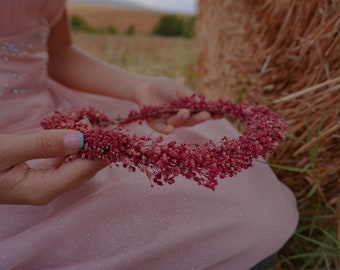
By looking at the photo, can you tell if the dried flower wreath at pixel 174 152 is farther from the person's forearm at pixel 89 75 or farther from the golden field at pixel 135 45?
the golden field at pixel 135 45

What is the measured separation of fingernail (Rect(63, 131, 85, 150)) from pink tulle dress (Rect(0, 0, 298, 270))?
112 mm

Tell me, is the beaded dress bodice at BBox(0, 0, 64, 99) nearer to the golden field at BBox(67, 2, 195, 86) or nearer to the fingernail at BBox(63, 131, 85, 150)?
the fingernail at BBox(63, 131, 85, 150)

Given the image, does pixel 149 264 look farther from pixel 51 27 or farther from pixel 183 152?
pixel 51 27

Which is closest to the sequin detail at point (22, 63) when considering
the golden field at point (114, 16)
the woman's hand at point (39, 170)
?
the woman's hand at point (39, 170)

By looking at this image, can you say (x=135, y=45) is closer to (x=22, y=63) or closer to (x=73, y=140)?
(x=22, y=63)

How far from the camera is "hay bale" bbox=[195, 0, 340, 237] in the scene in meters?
0.73

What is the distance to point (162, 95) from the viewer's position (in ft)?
2.65

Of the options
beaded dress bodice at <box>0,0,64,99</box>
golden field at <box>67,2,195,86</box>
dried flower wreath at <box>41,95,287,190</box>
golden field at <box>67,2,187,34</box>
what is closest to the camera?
dried flower wreath at <box>41,95,287,190</box>

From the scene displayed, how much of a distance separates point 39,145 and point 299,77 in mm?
510

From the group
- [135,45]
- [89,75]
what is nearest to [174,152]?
[89,75]

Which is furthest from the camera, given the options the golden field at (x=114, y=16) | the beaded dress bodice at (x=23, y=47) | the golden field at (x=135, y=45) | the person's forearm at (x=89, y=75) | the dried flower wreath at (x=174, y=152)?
the golden field at (x=114, y=16)

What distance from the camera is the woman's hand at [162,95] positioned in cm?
72

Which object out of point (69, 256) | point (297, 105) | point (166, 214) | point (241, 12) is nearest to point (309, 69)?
point (297, 105)

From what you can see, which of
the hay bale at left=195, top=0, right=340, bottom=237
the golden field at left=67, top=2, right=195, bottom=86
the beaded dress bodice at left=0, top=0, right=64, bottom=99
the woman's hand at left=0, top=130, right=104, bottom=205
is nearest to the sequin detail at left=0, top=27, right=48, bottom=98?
the beaded dress bodice at left=0, top=0, right=64, bottom=99
